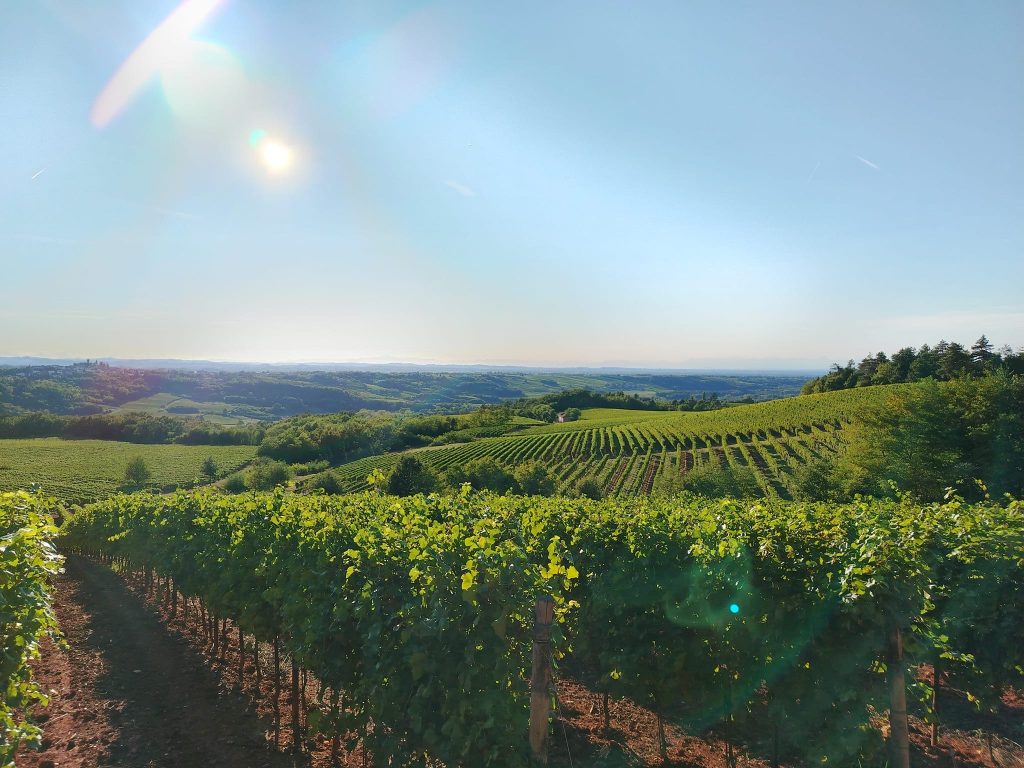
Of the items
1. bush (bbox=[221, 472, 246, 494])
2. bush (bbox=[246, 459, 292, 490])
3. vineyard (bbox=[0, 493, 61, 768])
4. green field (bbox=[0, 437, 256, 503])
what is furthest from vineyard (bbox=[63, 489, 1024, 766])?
bush (bbox=[221, 472, 246, 494])

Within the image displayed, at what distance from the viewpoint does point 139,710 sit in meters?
8.13

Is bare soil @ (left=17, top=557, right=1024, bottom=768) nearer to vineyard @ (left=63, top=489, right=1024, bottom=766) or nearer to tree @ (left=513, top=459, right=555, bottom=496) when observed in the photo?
vineyard @ (left=63, top=489, right=1024, bottom=766)

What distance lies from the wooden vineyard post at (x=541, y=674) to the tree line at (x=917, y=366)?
81926 mm

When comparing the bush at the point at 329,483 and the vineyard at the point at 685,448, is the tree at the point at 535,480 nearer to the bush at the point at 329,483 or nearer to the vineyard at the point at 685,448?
the vineyard at the point at 685,448

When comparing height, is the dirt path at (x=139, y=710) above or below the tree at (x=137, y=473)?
above

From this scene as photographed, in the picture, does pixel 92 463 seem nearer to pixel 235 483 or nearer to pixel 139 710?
pixel 235 483

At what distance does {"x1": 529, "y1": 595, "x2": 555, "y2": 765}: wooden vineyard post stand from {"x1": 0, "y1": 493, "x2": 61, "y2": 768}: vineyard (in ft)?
11.9

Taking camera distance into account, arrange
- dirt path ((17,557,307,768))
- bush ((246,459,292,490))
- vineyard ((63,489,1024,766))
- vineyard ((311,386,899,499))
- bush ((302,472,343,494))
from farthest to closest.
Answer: bush ((246,459,292,490)) < bush ((302,472,343,494)) < vineyard ((311,386,899,499)) < dirt path ((17,557,307,768)) < vineyard ((63,489,1024,766))

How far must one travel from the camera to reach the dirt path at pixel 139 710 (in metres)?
6.79

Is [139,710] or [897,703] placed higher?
[897,703]

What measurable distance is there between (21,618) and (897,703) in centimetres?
755

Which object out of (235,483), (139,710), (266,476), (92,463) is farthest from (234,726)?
(92,463)

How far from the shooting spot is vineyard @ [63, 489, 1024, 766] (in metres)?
4.60

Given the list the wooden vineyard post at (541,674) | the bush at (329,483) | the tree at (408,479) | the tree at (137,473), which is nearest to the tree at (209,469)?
the tree at (137,473)
